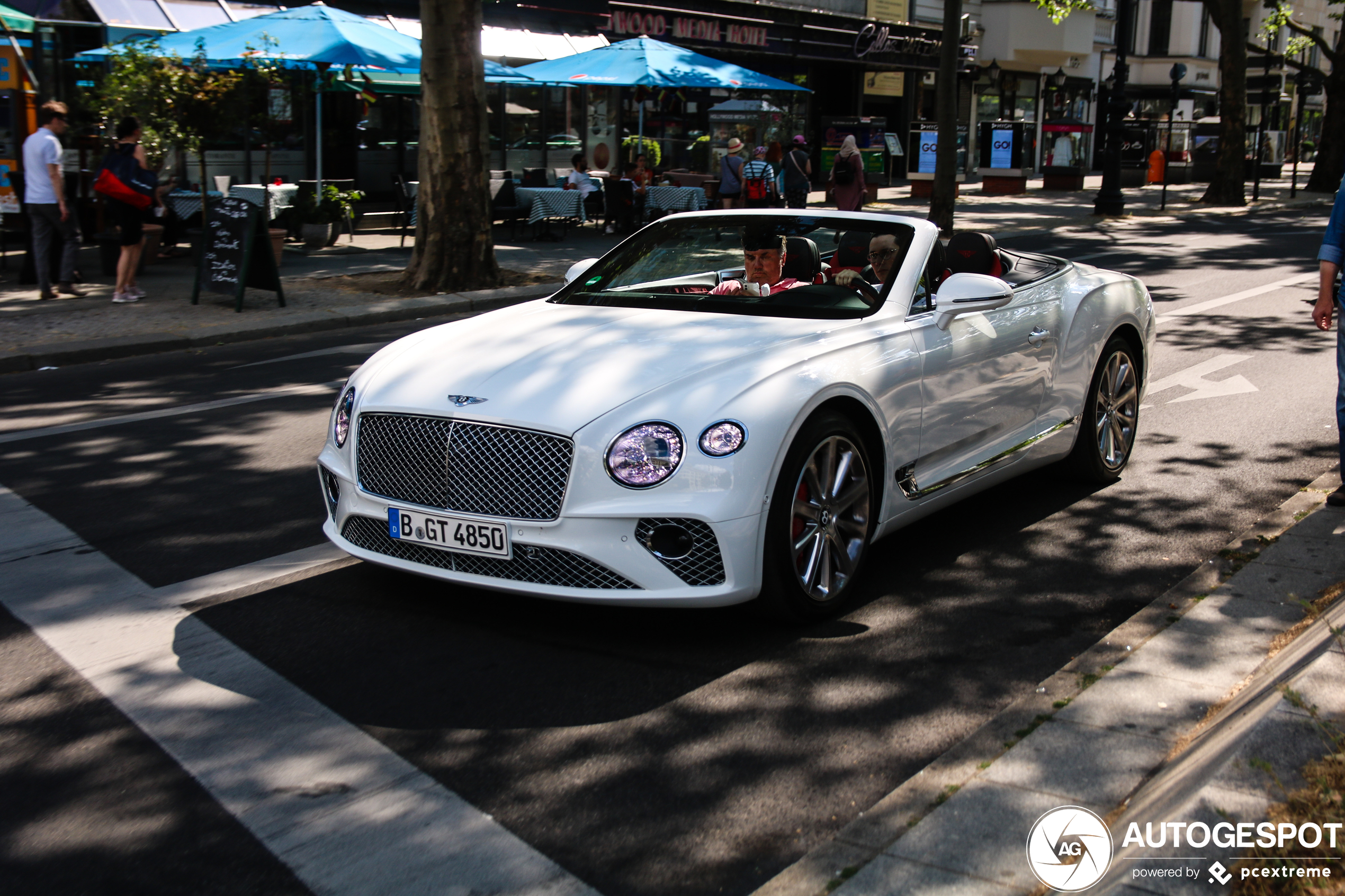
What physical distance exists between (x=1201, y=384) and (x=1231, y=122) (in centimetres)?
2585

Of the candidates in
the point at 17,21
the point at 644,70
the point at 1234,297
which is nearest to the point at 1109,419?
the point at 1234,297

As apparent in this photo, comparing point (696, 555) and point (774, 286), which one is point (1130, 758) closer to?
point (696, 555)

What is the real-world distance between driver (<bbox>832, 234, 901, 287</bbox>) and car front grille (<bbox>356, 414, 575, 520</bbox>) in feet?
6.12

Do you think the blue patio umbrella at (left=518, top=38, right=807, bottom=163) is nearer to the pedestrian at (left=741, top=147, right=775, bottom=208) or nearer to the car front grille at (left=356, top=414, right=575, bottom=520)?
the pedestrian at (left=741, top=147, right=775, bottom=208)

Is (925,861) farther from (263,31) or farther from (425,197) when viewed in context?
(263,31)

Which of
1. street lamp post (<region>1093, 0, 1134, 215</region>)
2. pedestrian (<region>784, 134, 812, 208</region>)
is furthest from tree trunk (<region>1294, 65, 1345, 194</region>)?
pedestrian (<region>784, 134, 812, 208</region>)

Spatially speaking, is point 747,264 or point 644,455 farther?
point 747,264

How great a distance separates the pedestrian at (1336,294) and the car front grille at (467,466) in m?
3.82

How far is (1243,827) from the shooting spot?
108 inches

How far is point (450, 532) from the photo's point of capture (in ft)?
14.3

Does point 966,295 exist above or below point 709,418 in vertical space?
above

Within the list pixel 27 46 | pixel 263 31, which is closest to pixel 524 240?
pixel 263 31

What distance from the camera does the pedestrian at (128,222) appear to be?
42.6 ft

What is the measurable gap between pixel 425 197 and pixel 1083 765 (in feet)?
41.6
